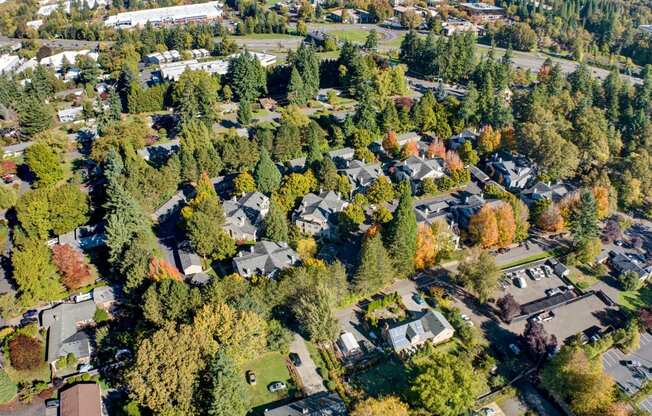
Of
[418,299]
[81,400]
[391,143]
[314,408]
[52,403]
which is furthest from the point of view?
[391,143]

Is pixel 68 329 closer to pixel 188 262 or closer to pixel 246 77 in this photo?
pixel 188 262

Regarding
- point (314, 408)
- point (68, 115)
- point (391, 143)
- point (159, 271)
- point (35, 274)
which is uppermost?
point (68, 115)

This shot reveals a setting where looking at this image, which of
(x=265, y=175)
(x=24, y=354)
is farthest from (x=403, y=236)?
(x=24, y=354)

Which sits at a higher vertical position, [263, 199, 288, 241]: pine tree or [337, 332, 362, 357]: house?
[263, 199, 288, 241]: pine tree

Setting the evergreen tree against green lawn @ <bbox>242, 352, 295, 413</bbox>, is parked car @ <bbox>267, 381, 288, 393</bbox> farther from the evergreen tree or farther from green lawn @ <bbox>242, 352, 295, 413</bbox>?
the evergreen tree

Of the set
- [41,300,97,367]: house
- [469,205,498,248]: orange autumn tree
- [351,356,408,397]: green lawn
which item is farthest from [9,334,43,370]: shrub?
[469,205,498,248]: orange autumn tree

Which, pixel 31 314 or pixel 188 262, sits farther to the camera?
pixel 188 262
